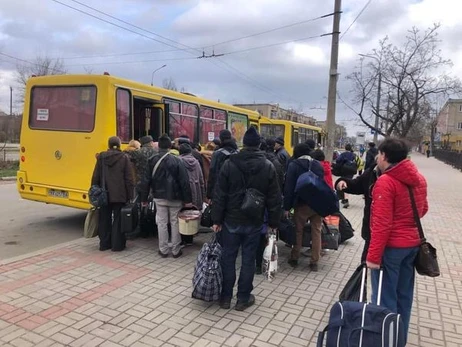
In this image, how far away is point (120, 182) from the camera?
6.14m

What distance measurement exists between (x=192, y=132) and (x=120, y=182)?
4.38 m

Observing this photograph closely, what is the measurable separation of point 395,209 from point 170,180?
3.39 meters

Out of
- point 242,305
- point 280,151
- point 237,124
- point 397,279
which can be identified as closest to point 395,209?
point 397,279

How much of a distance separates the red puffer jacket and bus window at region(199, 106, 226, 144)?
780 centimetres

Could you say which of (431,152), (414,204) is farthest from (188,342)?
(431,152)

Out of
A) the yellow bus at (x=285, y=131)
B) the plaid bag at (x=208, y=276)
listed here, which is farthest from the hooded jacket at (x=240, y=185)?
the yellow bus at (x=285, y=131)

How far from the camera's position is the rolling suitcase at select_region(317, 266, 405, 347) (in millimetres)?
2687

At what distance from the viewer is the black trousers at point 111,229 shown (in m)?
6.26

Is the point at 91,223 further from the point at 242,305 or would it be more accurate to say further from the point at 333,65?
the point at 333,65

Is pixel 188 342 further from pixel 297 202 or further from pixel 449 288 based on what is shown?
pixel 449 288

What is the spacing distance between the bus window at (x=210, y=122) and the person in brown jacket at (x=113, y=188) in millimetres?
4621

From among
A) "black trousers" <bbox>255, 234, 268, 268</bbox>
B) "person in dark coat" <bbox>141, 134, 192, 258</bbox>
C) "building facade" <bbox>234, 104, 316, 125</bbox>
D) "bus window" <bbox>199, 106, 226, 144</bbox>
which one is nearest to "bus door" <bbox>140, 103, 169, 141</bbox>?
"bus window" <bbox>199, 106, 226, 144</bbox>

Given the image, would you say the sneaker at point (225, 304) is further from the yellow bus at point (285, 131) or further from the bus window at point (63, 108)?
the yellow bus at point (285, 131)

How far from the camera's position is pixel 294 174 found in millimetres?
5520
